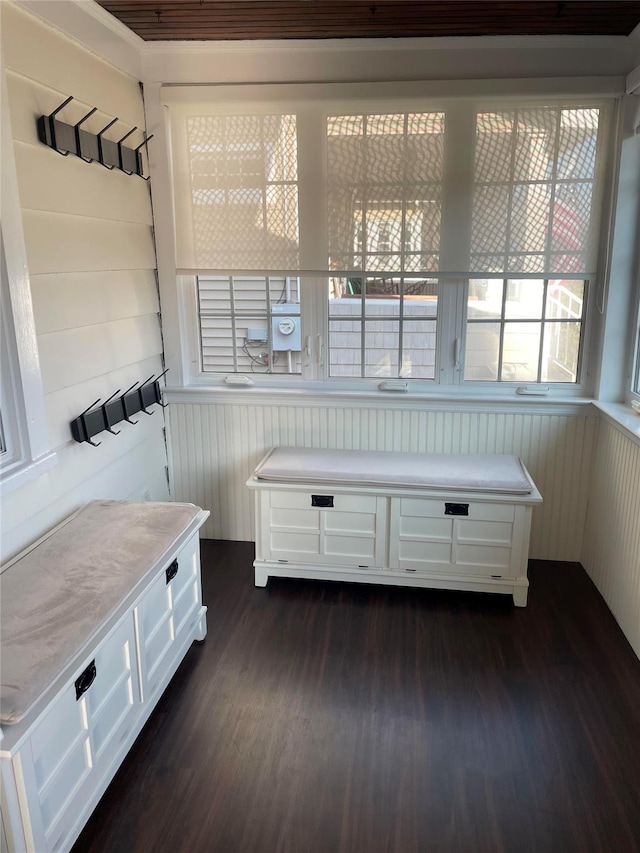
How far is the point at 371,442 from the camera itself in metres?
3.44

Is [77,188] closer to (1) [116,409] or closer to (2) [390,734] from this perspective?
(1) [116,409]

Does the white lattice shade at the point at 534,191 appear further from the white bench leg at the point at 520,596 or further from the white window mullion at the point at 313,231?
the white bench leg at the point at 520,596

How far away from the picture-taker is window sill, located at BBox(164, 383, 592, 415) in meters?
3.23

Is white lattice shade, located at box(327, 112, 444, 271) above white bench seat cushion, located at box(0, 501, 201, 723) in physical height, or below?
above

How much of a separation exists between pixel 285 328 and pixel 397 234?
80 centimetres

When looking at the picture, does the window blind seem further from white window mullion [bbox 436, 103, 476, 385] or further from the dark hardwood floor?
the dark hardwood floor

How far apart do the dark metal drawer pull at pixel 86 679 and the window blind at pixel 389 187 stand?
2198 mm

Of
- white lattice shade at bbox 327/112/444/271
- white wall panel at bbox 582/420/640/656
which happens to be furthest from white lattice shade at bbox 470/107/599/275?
white wall panel at bbox 582/420/640/656

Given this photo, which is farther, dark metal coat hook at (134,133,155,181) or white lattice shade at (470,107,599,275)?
dark metal coat hook at (134,133,155,181)

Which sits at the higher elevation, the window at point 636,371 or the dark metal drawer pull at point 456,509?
the window at point 636,371

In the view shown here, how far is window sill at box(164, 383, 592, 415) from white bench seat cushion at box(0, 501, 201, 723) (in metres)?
0.99

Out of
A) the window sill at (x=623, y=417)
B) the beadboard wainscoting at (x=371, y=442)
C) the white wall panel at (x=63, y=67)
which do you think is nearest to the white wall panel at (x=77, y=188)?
the white wall panel at (x=63, y=67)

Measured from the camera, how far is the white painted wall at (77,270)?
221 cm

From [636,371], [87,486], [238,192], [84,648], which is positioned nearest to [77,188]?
[238,192]
